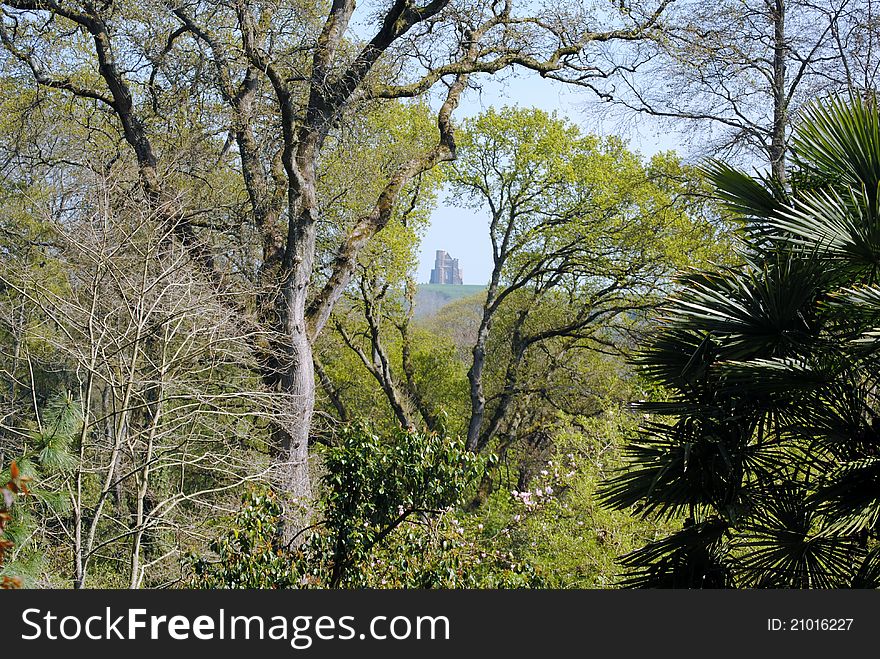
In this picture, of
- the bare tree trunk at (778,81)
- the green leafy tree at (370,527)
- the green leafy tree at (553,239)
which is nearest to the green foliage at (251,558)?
the green leafy tree at (370,527)

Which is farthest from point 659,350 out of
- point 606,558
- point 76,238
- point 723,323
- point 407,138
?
point 407,138

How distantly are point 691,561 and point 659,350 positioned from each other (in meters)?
1.46

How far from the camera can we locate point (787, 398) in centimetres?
500

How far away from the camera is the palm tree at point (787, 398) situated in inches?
184

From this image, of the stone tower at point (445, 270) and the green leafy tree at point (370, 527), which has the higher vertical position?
the stone tower at point (445, 270)

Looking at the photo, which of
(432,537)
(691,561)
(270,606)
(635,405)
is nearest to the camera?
(270,606)

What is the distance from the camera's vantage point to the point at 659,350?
591 centimetres

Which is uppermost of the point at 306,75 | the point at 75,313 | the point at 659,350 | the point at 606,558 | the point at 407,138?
the point at 407,138

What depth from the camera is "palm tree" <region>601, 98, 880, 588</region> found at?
4.68 m

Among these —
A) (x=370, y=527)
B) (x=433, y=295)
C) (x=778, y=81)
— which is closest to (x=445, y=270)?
(x=433, y=295)

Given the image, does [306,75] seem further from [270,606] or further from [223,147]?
[270,606]

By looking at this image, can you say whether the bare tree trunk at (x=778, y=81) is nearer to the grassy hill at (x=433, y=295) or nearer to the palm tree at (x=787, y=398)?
the palm tree at (x=787, y=398)

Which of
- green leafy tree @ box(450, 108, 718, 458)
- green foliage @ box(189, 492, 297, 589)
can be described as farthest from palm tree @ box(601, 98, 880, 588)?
green leafy tree @ box(450, 108, 718, 458)

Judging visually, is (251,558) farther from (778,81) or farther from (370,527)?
(778,81)
